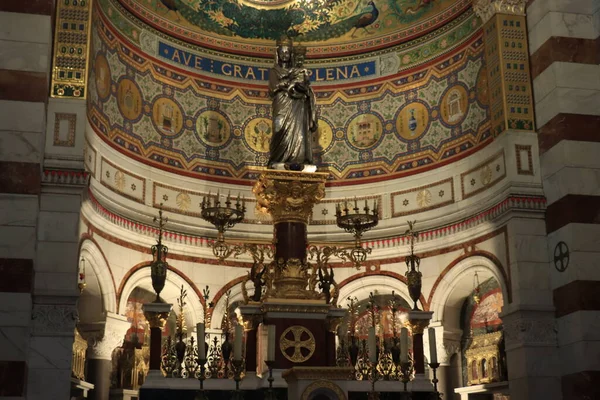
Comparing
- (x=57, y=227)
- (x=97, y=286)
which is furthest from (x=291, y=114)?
(x=97, y=286)

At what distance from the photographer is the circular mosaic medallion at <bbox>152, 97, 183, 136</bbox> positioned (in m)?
19.6

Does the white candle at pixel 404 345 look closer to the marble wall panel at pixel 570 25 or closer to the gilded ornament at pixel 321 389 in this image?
the gilded ornament at pixel 321 389

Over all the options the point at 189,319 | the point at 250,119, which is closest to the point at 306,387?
the point at 189,319

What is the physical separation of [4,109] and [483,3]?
9917mm

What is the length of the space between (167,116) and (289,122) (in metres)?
6.03

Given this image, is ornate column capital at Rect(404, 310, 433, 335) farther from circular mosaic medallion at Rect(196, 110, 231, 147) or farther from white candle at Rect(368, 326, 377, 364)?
circular mosaic medallion at Rect(196, 110, 231, 147)

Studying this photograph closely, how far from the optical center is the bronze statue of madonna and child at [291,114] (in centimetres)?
1442

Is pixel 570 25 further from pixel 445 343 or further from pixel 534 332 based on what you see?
pixel 445 343

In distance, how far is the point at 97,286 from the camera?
56.1ft

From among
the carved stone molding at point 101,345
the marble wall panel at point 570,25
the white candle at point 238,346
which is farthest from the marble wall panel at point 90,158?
the marble wall panel at point 570,25

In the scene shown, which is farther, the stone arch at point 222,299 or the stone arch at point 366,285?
the stone arch at point 366,285

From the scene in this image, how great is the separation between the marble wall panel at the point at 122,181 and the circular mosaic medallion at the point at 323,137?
14.6ft

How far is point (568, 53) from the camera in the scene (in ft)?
53.8

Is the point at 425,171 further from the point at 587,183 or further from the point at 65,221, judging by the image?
the point at 65,221
